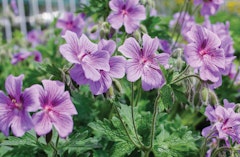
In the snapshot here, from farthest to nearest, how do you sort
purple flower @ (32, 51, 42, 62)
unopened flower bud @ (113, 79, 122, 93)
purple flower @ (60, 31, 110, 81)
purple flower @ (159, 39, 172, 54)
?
purple flower @ (32, 51, 42, 62) < purple flower @ (159, 39, 172, 54) < unopened flower bud @ (113, 79, 122, 93) < purple flower @ (60, 31, 110, 81)

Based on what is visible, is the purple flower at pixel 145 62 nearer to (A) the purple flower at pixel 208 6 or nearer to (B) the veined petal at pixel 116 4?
(B) the veined petal at pixel 116 4

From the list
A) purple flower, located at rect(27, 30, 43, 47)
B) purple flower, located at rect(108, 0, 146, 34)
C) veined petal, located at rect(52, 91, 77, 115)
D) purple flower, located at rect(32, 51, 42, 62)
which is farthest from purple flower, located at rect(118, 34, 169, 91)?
purple flower, located at rect(27, 30, 43, 47)

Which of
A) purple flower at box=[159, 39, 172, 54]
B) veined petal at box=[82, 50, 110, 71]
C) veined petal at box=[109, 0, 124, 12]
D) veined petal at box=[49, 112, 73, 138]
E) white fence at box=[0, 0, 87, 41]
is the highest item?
veined petal at box=[109, 0, 124, 12]

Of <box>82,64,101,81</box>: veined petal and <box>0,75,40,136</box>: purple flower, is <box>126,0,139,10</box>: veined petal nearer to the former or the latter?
<box>82,64,101,81</box>: veined petal

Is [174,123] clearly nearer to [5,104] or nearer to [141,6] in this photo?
[141,6]

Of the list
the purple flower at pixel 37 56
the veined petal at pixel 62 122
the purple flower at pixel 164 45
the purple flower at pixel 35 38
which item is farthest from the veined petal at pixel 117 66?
the purple flower at pixel 35 38

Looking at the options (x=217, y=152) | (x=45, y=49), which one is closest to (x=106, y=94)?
(x=217, y=152)
